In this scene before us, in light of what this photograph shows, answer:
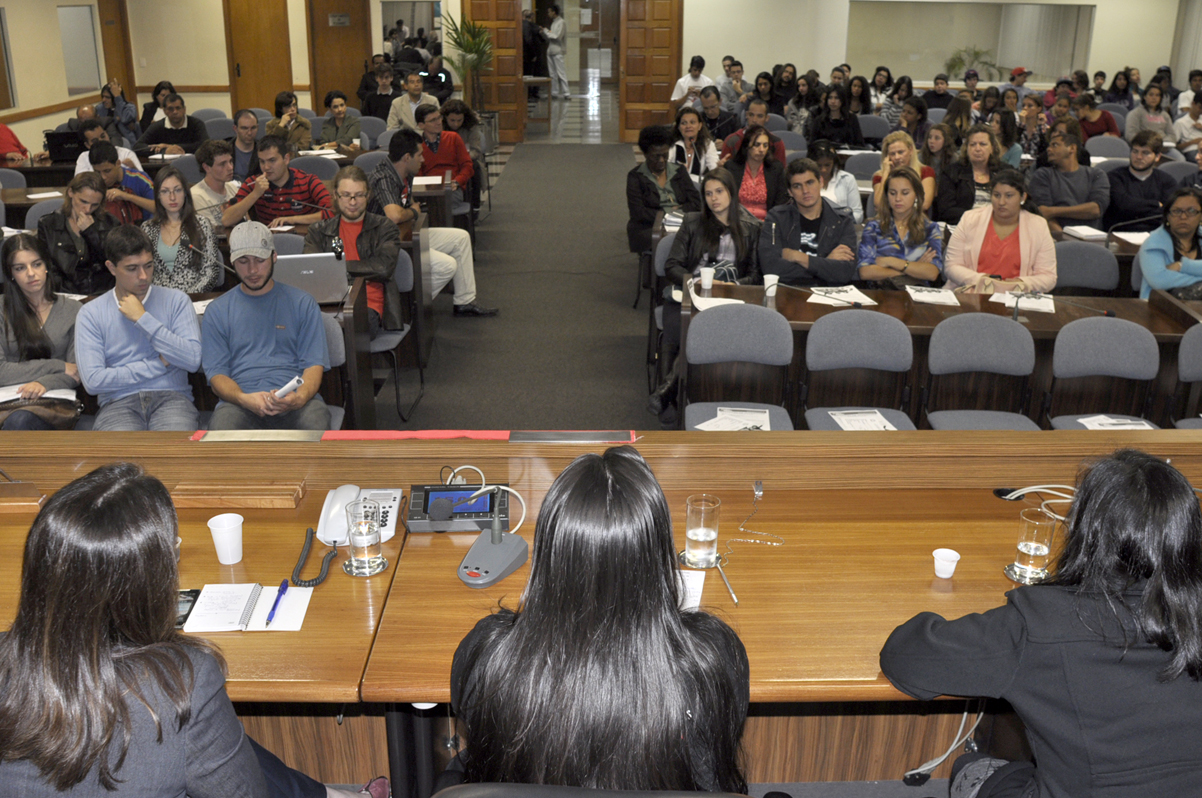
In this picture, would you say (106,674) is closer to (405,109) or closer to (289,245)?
(289,245)

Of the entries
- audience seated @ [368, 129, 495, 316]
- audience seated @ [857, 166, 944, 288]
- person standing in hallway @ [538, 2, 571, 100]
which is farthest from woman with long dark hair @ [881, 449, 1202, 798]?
person standing in hallway @ [538, 2, 571, 100]

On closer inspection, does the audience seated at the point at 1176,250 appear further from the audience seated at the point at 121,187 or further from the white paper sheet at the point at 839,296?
the audience seated at the point at 121,187

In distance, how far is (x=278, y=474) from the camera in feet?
8.57

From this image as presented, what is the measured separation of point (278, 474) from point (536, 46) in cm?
1646

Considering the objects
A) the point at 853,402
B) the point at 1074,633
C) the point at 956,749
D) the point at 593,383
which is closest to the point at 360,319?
the point at 593,383

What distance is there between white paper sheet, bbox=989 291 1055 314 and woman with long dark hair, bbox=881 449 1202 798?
9.91 ft

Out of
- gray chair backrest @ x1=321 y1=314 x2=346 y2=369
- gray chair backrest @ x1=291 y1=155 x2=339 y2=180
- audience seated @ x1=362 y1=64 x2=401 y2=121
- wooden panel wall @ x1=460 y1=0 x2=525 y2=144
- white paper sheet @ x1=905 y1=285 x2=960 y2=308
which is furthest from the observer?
wooden panel wall @ x1=460 y1=0 x2=525 y2=144

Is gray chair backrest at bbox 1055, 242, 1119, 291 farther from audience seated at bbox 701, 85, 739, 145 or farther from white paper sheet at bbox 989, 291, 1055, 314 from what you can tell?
audience seated at bbox 701, 85, 739, 145

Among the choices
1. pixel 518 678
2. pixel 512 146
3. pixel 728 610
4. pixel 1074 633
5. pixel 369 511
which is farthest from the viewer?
A: pixel 512 146

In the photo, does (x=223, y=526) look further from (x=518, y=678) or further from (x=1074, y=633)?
(x=1074, y=633)

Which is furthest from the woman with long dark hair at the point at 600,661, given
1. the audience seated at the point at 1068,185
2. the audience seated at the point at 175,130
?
the audience seated at the point at 175,130

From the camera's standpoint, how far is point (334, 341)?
4.09 m

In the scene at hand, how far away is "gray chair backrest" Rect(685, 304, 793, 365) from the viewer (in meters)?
4.05

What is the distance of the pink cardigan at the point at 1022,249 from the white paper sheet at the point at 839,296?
632 millimetres
